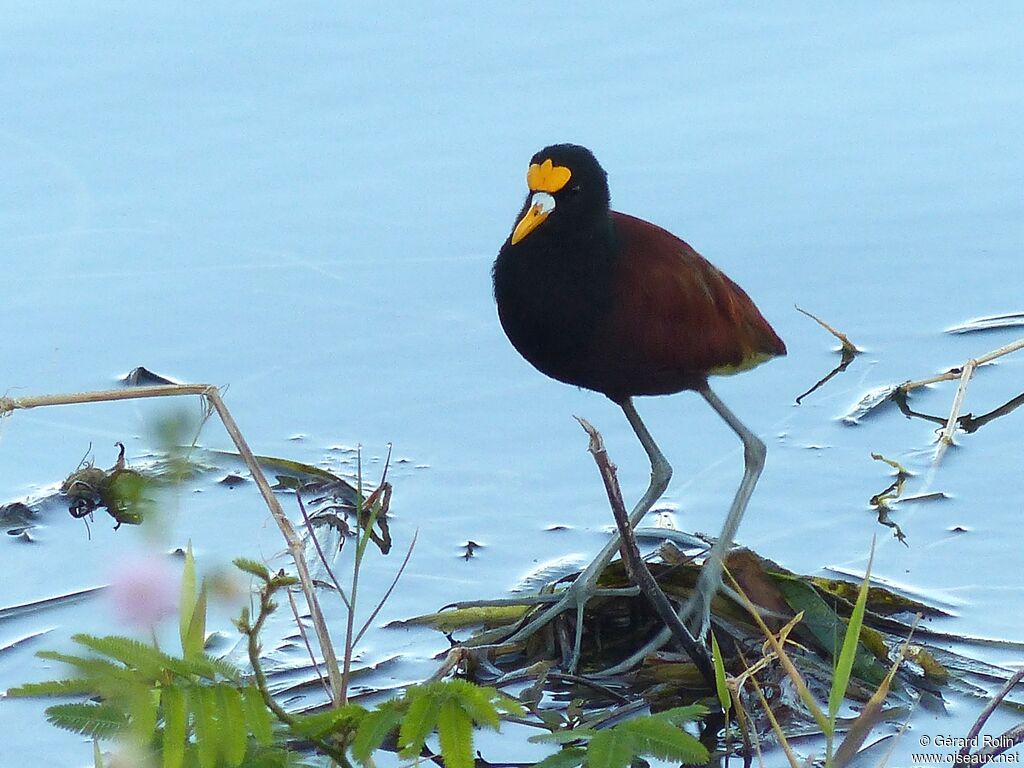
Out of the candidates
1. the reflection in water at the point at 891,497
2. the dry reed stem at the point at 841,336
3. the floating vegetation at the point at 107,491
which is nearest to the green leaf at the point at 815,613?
the reflection in water at the point at 891,497

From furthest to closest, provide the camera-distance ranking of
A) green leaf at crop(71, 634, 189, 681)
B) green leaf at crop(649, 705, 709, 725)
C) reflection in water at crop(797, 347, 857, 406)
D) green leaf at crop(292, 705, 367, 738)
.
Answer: reflection in water at crop(797, 347, 857, 406)
green leaf at crop(649, 705, 709, 725)
green leaf at crop(292, 705, 367, 738)
green leaf at crop(71, 634, 189, 681)

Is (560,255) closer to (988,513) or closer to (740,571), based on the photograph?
(740,571)

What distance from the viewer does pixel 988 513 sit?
14.1 ft

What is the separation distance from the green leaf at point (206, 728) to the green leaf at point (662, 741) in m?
0.62

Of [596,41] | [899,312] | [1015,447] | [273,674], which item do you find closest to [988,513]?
[1015,447]

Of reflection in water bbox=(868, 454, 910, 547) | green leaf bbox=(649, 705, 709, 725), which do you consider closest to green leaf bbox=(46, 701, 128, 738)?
green leaf bbox=(649, 705, 709, 725)

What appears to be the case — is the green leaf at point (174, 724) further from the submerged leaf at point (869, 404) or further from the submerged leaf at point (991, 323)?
the submerged leaf at point (991, 323)

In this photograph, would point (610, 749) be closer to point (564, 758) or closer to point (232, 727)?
point (564, 758)

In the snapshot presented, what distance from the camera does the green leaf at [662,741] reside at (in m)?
2.61

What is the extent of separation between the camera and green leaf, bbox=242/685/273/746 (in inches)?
95.7

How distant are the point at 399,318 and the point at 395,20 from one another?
2.07 m

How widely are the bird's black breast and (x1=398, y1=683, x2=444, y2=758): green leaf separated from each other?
1.48 meters

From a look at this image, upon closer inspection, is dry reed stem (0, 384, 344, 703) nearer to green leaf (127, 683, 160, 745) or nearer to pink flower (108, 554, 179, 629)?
pink flower (108, 554, 179, 629)

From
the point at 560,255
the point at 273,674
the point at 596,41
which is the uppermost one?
the point at 596,41
